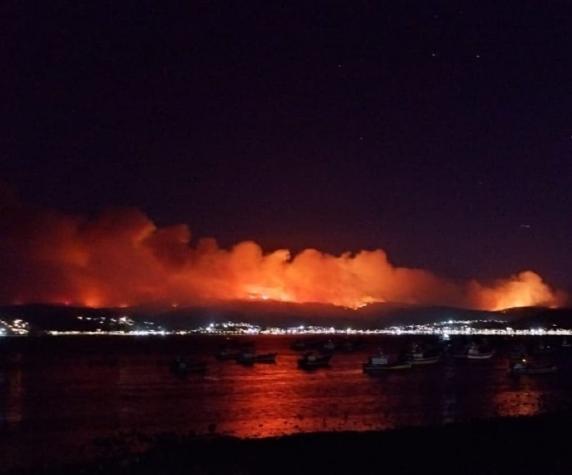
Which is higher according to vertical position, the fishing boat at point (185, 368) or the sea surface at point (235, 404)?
the fishing boat at point (185, 368)

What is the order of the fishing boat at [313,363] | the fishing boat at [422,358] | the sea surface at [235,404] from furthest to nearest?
the fishing boat at [422,358], the fishing boat at [313,363], the sea surface at [235,404]

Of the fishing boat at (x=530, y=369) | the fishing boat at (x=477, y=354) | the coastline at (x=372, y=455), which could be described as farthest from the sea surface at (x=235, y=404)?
the fishing boat at (x=477, y=354)

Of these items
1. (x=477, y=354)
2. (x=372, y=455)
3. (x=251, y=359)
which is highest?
(x=251, y=359)

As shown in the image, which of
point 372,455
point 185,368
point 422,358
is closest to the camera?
point 372,455

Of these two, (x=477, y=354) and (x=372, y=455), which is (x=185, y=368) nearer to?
(x=477, y=354)

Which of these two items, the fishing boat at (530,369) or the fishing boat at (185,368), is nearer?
the fishing boat at (530,369)

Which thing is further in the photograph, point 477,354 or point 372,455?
point 477,354

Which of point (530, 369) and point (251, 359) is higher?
point (251, 359)

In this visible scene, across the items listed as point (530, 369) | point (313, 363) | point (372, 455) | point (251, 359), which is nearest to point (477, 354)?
point (251, 359)

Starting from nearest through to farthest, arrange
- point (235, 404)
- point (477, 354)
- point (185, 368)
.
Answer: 1. point (235, 404)
2. point (185, 368)
3. point (477, 354)

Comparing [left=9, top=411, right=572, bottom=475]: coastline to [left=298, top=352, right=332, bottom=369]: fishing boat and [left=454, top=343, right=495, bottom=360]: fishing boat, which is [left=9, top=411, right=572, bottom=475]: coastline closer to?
[left=298, top=352, right=332, bottom=369]: fishing boat

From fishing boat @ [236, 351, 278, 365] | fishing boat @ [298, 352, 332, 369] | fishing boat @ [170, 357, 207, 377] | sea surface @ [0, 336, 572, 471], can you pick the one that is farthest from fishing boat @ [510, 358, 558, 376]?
fishing boat @ [236, 351, 278, 365]

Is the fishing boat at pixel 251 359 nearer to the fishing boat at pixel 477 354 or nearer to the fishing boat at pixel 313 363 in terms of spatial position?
the fishing boat at pixel 313 363

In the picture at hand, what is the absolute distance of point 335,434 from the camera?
86.5 ft
